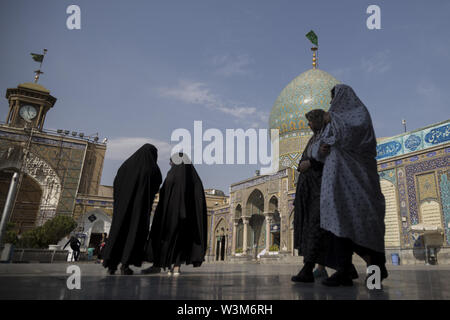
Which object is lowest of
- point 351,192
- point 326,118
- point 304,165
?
Result: point 351,192

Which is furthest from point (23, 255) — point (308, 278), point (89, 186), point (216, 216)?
point (216, 216)

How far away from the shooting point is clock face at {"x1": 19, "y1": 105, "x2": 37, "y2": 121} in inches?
688

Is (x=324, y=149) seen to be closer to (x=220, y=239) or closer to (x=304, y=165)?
(x=304, y=165)

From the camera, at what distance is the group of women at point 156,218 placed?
297cm

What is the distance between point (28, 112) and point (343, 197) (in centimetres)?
1940

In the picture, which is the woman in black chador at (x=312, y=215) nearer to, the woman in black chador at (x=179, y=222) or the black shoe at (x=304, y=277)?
the black shoe at (x=304, y=277)

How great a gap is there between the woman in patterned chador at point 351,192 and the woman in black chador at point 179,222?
A: 152 cm

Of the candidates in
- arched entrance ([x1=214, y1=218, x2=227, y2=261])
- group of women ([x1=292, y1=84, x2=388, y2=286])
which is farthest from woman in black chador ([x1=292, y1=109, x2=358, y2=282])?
arched entrance ([x1=214, y1=218, x2=227, y2=261])

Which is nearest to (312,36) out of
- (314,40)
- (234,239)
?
(314,40)

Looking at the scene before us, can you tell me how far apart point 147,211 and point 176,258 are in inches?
20.6

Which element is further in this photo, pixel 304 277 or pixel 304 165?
pixel 304 165

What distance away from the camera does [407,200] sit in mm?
9344

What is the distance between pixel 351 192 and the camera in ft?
6.33

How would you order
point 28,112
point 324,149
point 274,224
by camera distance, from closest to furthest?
point 324,149
point 274,224
point 28,112
